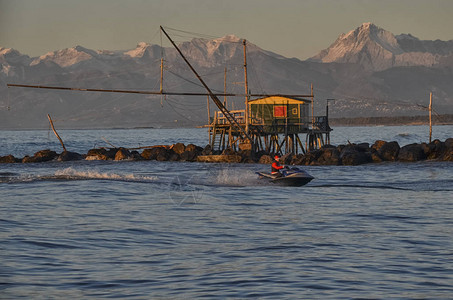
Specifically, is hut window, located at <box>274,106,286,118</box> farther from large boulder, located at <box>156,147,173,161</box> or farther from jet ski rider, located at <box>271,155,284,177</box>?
jet ski rider, located at <box>271,155,284,177</box>

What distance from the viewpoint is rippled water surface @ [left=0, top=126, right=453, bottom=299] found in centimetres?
1797

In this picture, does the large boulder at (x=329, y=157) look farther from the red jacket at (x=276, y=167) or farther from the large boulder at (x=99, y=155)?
the red jacket at (x=276, y=167)

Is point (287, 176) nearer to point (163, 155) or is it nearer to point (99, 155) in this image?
point (163, 155)

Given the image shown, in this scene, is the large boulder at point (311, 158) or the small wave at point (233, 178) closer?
the small wave at point (233, 178)

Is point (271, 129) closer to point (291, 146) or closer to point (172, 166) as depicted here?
point (291, 146)

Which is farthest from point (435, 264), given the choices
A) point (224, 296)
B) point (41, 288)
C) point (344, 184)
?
point (344, 184)

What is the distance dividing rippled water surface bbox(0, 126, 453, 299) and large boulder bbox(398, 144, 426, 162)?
2099cm

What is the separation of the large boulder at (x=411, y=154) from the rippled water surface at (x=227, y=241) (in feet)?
68.9

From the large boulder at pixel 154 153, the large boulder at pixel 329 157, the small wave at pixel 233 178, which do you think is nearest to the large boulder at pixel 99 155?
the large boulder at pixel 154 153

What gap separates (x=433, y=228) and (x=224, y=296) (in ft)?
40.5

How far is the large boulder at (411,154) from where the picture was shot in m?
67.2

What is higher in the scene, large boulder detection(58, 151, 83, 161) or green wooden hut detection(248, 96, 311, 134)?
green wooden hut detection(248, 96, 311, 134)

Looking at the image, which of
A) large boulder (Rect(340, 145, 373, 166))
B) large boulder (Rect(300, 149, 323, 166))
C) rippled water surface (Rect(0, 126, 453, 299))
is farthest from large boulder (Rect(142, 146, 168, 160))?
rippled water surface (Rect(0, 126, 453, 299))


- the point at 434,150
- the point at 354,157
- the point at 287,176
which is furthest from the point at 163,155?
the point at 287,176
